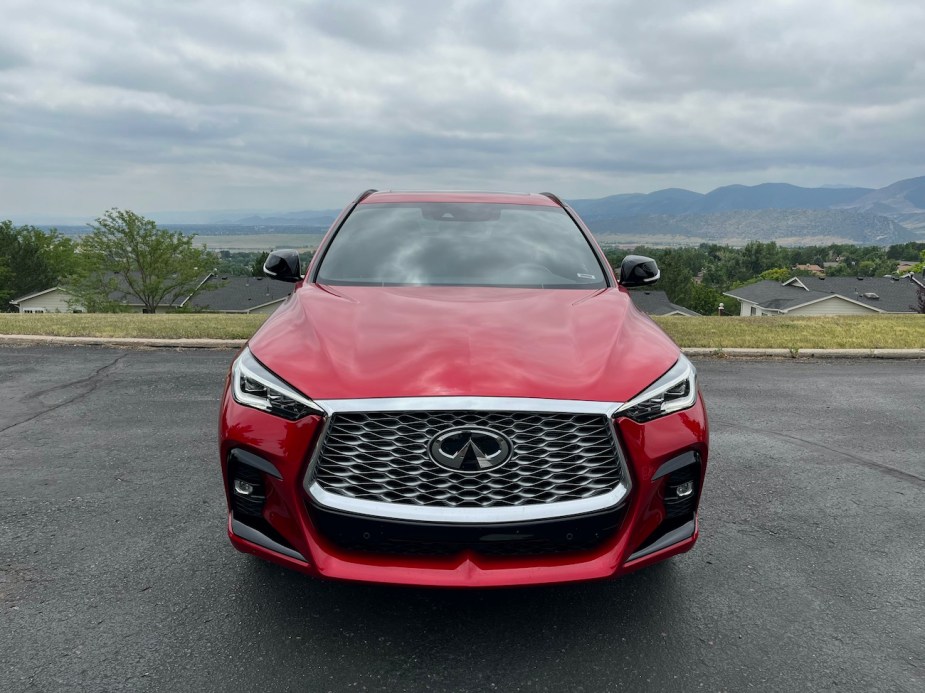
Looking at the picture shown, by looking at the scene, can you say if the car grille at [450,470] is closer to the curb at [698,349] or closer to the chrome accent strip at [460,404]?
the chrome accent strip at [460,404]

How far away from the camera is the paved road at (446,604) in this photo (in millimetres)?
2291

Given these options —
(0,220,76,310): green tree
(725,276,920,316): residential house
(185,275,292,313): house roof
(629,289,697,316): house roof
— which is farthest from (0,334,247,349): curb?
(0,220,76,310): green tree

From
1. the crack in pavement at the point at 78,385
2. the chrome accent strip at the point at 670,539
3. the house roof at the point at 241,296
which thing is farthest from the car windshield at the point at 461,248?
the house roof at the point at 241,296

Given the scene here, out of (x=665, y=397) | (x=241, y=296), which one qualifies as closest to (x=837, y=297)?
(x=241, y=296)

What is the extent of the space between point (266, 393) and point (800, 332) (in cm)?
984

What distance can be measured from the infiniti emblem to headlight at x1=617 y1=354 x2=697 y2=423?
0.44 m

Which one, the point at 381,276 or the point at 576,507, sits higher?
the point at 381,276

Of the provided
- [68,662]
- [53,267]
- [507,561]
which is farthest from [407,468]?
[53,267]

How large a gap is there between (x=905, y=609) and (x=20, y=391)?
709 centimetres

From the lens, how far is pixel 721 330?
33.8 feet

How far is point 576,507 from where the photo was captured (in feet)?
7.31

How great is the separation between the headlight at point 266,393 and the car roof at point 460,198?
2128 millimetres

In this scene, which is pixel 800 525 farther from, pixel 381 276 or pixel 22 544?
pixel 22 544

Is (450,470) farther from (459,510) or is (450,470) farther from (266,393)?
(266,393)
